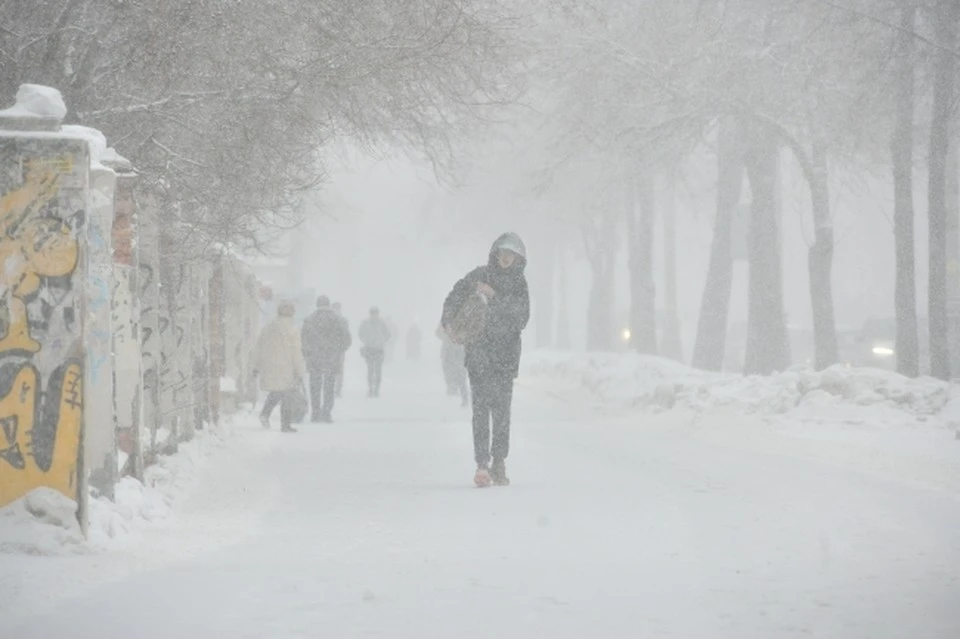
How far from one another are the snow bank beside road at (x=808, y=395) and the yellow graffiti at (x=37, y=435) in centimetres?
1017

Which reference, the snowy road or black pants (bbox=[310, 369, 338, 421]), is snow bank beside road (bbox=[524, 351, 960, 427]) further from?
black pants (bbox=[310, 369, 338, 421])

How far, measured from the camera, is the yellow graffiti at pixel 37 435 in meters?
6.89

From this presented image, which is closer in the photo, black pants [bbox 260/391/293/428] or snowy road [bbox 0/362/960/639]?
snowy road [bbox 0/362/960/639]

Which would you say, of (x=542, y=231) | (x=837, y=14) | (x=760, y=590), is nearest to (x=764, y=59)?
(x=837, y=14)

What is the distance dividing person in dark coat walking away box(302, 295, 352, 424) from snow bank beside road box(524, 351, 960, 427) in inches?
202

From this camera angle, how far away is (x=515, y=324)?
10844 mm

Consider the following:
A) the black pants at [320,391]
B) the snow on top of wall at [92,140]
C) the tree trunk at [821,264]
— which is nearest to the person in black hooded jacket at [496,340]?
the snow on top of wall at [92,140]

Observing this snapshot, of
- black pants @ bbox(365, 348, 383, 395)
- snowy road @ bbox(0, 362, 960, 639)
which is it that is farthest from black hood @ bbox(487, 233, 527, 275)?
black pants @ bbox(365, 348, 383, 395)

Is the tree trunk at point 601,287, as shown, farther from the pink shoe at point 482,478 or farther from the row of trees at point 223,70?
the pink shoe at point 482,478

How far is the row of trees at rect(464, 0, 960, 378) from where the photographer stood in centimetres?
1839

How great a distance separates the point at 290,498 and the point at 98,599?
4.16 metres

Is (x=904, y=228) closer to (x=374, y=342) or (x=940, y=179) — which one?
(x=940, y=179)

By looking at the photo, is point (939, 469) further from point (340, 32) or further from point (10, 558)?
point (10, 558)

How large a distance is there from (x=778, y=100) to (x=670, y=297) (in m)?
21.3
